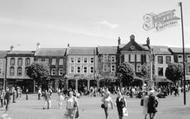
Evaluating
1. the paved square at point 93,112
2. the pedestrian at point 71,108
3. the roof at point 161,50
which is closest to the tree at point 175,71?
the roof at point 161,50

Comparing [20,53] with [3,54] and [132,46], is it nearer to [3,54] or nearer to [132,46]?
[3,54]

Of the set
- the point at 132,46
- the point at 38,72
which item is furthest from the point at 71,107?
the point at 132,46

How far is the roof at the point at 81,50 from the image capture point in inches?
2494

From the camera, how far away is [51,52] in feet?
214

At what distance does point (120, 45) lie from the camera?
6469 cm

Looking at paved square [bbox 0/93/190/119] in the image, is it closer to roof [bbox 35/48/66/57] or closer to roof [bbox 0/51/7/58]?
roof [bbox 35/48/66/57]

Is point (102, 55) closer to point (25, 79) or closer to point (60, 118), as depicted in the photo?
point (25, 79)

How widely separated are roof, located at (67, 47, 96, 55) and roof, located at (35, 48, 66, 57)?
1851 millimetres

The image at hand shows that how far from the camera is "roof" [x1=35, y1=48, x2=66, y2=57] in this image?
6425 cm

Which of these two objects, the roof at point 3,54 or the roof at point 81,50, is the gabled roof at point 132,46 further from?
the roof at point 3,54

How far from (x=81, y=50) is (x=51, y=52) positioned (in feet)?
21.6

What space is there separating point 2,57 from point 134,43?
28.5 metres

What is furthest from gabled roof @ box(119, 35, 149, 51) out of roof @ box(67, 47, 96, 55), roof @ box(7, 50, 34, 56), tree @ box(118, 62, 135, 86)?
roof @ box(7, 50, 34, 56)

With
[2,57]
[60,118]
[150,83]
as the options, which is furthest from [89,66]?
[60,118]
